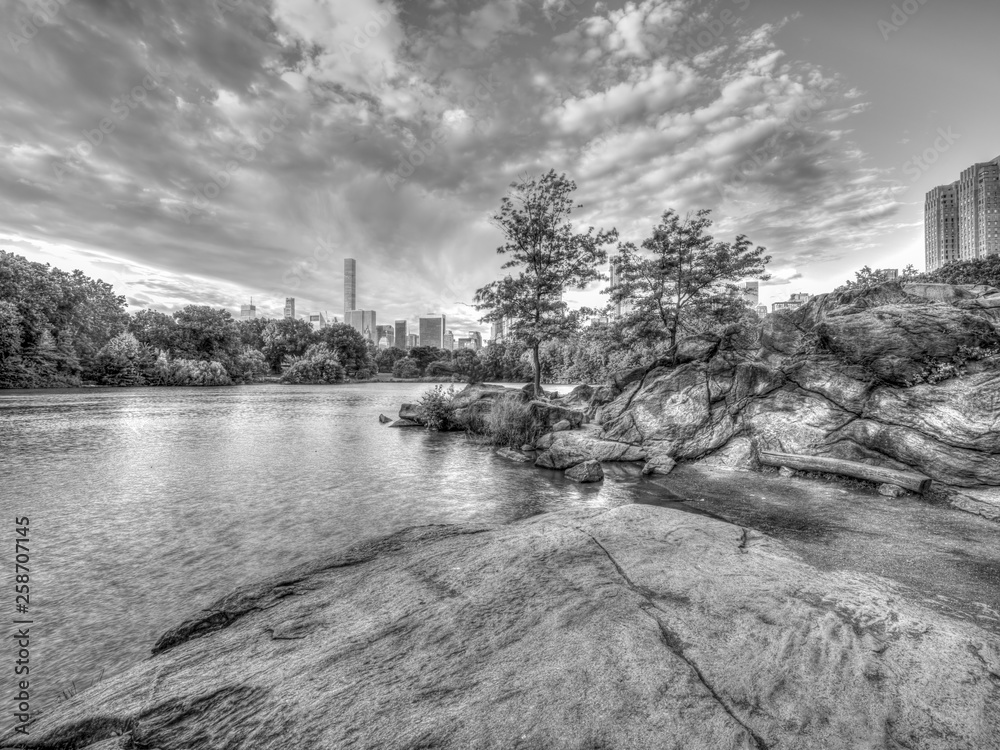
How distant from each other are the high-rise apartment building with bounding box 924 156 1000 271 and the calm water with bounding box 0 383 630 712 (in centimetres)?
11415

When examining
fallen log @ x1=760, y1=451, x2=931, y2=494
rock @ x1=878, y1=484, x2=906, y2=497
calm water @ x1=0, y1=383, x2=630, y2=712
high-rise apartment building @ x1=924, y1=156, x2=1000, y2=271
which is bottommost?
calm water @ x1=0, y1=383, x2=630, y2=712

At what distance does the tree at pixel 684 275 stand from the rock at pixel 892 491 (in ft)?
36.1

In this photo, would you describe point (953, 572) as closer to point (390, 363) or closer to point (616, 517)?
point (616, 517)

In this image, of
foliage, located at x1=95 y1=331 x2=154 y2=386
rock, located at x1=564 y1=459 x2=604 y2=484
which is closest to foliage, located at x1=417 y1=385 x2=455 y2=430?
rock, located at x1=564 y1=459 x2=604 y2=484

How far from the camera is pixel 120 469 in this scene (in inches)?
497

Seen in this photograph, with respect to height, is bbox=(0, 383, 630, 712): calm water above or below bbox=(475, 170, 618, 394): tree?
below

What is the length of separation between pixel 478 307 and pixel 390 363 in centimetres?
11674

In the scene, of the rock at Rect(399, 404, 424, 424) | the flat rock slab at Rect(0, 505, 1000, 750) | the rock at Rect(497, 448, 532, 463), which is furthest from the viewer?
the rock at Rect(399, 404, 424, 424)

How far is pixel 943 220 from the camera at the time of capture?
93.6 metres

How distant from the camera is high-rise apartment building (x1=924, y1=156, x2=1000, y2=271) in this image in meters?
82.9

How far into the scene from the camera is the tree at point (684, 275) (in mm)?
18938

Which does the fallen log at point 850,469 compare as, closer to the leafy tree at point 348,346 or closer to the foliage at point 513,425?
the foliage at point 513,425

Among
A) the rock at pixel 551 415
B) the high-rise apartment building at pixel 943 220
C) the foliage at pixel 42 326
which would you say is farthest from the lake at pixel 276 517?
the high-rise apartment building at pixel 943 220

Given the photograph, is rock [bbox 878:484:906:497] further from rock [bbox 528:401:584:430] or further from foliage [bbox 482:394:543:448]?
foliage [bbox 482:394:543:448]
